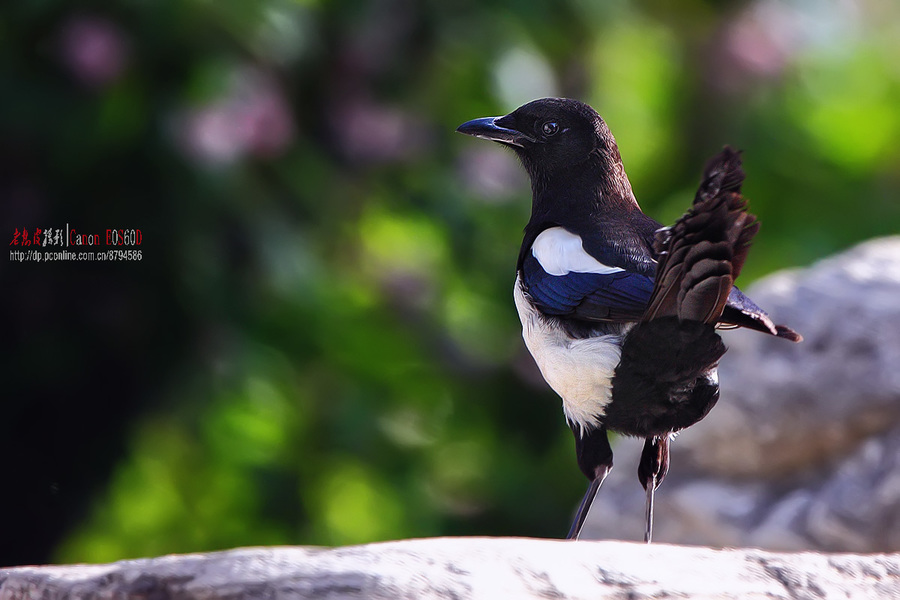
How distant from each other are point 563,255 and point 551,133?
0.45 meters

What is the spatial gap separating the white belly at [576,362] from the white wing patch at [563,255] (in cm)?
13

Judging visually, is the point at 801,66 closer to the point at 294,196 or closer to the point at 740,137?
the point at 740,137

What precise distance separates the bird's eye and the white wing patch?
0.97ft

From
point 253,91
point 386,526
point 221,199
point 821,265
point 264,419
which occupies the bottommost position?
point 386,526

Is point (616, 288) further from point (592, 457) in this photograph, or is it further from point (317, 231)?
point (317, 231)

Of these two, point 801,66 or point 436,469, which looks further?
point 801,66

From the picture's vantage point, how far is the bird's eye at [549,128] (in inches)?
124

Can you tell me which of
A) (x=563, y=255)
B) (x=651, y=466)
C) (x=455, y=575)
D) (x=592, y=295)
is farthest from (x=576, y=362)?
(x=455, y=575)

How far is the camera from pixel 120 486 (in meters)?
5.39

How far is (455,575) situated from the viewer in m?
2.03

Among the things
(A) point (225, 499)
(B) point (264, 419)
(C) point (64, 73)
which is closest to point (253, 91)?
(C) point (64, 73)

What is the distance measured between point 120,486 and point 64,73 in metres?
1.94

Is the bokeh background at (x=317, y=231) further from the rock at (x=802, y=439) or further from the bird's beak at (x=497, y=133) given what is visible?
the bird's beak at (x=497, y=133)

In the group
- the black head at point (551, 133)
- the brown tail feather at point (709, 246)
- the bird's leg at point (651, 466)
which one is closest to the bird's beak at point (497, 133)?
the black head at point (551, 133)
